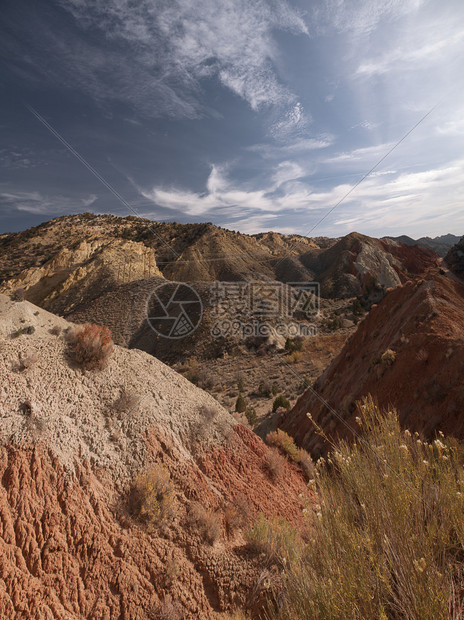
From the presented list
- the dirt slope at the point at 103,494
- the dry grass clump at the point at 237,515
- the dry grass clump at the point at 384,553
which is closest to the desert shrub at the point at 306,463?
the dirt slope at the point at 103,494

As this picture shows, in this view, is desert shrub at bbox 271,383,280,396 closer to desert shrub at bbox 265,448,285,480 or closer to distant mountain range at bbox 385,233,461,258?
desert shrub at bbox 265,448,285,480

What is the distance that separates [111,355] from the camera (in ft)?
18.2

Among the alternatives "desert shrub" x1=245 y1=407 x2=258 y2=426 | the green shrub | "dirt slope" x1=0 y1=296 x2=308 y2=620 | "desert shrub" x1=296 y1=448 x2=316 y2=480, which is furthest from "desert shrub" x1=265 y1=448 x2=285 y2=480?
the green shrub

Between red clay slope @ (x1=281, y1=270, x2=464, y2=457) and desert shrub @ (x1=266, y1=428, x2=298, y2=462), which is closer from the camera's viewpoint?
red clay slope @ (x1=281, y1=270, x2=464, y2=457)

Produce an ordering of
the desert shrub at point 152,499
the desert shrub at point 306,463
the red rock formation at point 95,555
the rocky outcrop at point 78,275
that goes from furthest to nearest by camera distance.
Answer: the rocky outcrop at point 78,275 < the desert shrub at point 306,463 < the desert shrub at point 152,499 < the red rock formation at point 95,555

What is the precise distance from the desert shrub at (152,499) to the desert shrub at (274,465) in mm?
2617

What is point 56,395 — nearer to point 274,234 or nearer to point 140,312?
point 140,312

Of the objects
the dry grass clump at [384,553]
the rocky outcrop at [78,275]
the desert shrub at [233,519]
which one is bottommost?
the desert shrub at [233,519]

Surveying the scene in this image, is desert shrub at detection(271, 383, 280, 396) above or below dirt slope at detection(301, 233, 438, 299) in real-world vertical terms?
below

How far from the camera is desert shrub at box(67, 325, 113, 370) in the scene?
16.0 feet

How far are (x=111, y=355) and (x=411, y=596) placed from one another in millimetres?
5206

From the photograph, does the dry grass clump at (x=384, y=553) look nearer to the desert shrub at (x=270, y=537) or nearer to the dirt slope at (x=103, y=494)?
the dirt slope at (x=103, y=494)

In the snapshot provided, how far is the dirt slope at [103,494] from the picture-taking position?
304cm

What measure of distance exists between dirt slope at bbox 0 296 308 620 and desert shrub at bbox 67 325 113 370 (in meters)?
0.15
